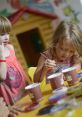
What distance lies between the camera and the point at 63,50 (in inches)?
82.7

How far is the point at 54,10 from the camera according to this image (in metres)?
6.34

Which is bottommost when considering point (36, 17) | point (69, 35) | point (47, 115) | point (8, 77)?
point (47, 115)

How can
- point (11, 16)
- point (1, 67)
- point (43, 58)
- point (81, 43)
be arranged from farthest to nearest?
point (11, 16)
point (43, 58)
point (81, 43)
point (1, 67)

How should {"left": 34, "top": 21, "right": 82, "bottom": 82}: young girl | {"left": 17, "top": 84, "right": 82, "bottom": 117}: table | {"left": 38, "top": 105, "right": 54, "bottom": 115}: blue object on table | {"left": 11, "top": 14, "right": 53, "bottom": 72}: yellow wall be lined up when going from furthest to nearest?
{"left": 11, "top": 14, "right": 53, "bottom": 72}: yellow wall < {"left": 34, "top": 21, "right": 82, "bottom": 82}: young girl < {"left": 38, "top": 105, "right": 54, "bottom": 115}: blue object on table < {"left": 17, "top": 84, "right": 82, "bottom": 117}: table

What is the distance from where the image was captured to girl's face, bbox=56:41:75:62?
6.68 feet

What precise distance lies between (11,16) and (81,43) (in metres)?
4.16

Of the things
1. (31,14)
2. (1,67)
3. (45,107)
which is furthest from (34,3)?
(45,107)

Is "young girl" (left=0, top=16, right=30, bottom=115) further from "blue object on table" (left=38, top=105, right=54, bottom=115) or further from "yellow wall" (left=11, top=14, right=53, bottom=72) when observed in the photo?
"yellow wall" (left=11, top=14, right=53, bottom=72)

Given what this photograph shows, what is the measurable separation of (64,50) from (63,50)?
11mm

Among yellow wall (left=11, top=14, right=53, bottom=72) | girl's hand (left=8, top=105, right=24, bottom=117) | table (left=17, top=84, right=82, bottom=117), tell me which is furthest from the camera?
yellow wall (left=11, top=14, right=53, bottom=72)

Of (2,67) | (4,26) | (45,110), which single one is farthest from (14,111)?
(4,26)

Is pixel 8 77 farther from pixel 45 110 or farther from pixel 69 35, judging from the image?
pixel 45 110

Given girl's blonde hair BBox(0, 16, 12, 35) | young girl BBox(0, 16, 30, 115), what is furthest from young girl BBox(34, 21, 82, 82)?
girl's blonde hair BBox(0, 16, 12, 35)

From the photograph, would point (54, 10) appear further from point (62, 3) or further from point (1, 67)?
point (1, 67)
